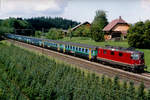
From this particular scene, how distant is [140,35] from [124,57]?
24.5 m

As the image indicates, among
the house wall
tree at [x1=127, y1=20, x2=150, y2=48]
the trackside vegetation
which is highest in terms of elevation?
the house wall

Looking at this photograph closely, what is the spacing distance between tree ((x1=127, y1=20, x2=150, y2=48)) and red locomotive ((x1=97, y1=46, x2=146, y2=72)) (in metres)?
21.3

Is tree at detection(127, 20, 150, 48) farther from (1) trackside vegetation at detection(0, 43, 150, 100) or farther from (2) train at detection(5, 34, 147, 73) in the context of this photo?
(1) trackside vegetation at detection(0, 43, 150, 100)

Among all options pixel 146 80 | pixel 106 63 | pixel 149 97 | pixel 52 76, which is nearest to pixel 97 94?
pixel 149 97

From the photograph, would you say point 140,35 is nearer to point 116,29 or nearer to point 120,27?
point 116,29

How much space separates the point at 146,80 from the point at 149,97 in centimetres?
757

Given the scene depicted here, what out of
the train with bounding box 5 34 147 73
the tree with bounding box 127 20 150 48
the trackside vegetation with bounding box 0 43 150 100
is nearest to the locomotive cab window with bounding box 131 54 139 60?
the train with bounding box 5 34 147 73

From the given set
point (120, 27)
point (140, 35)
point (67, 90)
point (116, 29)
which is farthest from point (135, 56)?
point (120, 27)

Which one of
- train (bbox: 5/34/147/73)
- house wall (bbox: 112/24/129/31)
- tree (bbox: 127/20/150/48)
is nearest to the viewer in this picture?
train (bbox: 5/34/147/73)

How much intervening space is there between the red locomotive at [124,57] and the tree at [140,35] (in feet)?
70.0

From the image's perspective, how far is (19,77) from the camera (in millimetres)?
28312

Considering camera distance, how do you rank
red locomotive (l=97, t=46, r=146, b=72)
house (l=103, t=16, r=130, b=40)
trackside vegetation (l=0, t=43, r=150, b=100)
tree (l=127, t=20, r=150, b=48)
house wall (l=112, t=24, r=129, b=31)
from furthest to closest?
house wall (l=112, t=24, r=129, b=31)
house (l=103, t=16, r=130, b=40)
tree (l=127, t=20, r=150, b=48)
red locomotive (l=97, t=46, r=146, b=72)
trackside vegetation (l=0, t=43, r=150, b=100)

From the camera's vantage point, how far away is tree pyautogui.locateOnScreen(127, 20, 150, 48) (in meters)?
52.3

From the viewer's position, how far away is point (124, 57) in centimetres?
3075
